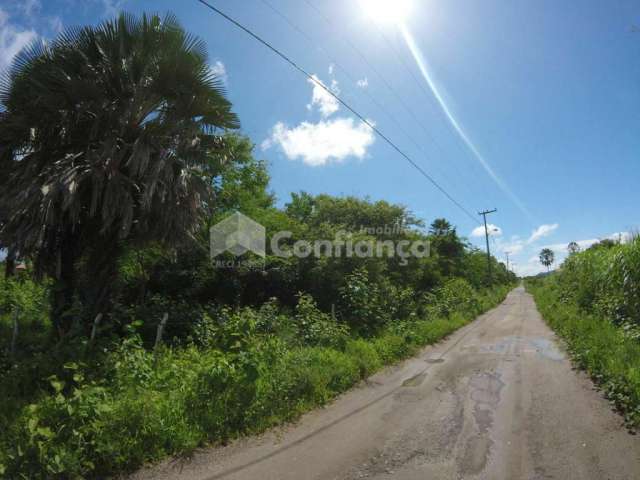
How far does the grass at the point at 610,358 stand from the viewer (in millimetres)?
4738

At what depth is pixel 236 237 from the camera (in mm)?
11414

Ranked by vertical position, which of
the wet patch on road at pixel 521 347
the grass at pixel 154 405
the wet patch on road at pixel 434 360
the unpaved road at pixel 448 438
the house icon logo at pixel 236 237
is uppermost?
the house icon logo at pixel 236 237

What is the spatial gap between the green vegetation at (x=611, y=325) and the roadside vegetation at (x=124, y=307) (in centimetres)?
394

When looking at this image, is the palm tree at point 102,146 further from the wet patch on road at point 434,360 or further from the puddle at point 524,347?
the puddle at point 524,347

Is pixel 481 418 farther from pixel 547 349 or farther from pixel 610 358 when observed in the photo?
pixel 547 349

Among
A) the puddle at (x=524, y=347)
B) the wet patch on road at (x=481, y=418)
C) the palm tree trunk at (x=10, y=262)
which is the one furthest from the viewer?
the puddle at (x=524, y=347)

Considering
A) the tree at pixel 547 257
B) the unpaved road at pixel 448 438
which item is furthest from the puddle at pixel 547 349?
the tree at pixel 547 257

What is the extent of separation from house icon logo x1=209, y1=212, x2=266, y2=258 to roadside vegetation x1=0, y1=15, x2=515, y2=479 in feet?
6.36

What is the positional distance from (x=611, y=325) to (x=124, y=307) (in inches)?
451

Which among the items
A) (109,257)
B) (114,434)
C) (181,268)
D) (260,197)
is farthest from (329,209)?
(114,434)

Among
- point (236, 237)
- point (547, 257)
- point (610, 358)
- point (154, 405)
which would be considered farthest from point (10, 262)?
point (547, 257)

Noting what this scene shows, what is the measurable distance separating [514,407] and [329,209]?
14881 mm

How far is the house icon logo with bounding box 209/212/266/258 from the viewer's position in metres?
11.2

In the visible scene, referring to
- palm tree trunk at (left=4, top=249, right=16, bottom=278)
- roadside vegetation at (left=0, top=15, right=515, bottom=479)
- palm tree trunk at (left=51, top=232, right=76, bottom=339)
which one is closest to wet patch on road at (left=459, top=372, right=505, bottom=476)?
roadside vegetation at (left=0, top=15, right=515, bottom=479)
